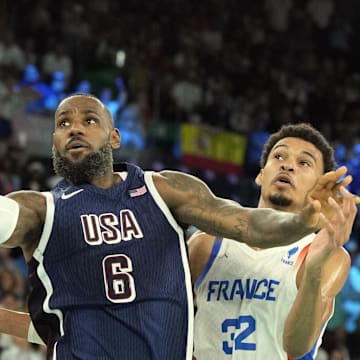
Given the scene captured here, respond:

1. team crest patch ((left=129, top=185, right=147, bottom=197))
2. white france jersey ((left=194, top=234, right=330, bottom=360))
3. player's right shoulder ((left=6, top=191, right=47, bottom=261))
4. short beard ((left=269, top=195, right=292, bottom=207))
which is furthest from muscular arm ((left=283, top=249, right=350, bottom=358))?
player's right shoulder ((left=6, top=191, right=47, bottom=261))

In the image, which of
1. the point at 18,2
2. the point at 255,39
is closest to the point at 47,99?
the point at 18,2

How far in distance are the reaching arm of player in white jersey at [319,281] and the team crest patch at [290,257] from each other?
0.25 ft

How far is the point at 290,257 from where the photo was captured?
407 centimetres

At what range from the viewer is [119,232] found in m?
3.42

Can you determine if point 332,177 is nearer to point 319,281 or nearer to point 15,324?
point 319,281

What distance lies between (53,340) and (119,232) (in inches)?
19.4

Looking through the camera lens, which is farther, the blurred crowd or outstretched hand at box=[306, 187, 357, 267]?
the blurred crowd

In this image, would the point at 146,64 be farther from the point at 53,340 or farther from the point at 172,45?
the point at 53,340

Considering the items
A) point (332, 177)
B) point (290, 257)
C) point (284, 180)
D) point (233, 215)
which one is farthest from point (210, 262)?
point (332, 177)

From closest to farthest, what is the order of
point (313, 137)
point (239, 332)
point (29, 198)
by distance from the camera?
point (29, 198) < point (239, 332) < point (313, 137)

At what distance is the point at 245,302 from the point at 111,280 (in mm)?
841

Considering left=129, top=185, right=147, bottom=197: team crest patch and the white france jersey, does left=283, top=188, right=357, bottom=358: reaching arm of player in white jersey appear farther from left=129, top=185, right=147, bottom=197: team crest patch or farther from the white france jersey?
left=129, top=185, right=147, bottom=197: team crest patch

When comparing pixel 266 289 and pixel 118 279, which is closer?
pixel 118 279

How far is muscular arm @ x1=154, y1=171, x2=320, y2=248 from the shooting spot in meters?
3.21
